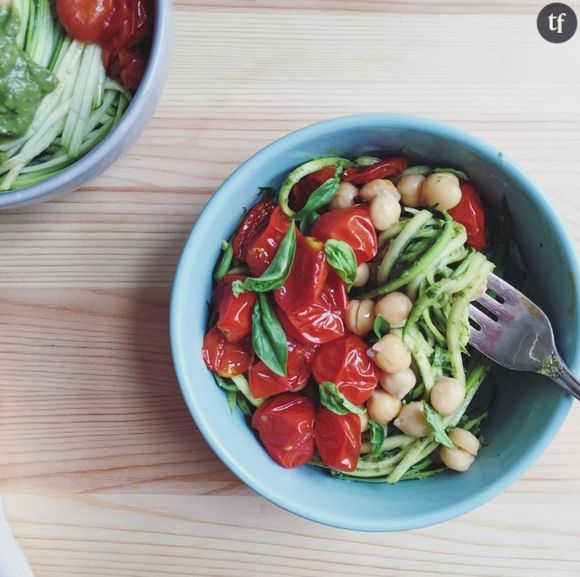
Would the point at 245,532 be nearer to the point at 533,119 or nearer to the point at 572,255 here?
the point at 572,255

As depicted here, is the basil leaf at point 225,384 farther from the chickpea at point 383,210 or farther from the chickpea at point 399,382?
the chickpea at point 383,210

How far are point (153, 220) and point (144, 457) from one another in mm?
472

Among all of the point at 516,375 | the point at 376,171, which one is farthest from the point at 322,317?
the point at 516,375

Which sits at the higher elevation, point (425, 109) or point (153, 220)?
point (425, 109)

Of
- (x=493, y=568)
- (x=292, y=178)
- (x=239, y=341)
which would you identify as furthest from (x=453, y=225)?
(x=493, y=568)

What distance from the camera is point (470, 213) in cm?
140

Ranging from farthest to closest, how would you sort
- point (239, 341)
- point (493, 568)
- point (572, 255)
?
point (493, 568)
point (239, 341)
point (572, 255)

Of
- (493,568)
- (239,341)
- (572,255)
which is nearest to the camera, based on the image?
(572,255)

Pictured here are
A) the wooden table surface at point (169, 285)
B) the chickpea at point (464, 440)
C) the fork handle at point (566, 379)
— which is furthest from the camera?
the wooden table surface at point (169, 285)

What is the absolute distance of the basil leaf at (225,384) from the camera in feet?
4.66

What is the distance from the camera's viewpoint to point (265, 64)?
159 cm

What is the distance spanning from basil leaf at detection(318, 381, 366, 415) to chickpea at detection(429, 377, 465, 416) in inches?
5.3

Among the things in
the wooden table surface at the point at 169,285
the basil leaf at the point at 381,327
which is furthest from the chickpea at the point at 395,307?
the wooden table surface at the point at 169,285

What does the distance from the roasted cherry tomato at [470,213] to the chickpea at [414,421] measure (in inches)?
12.5
